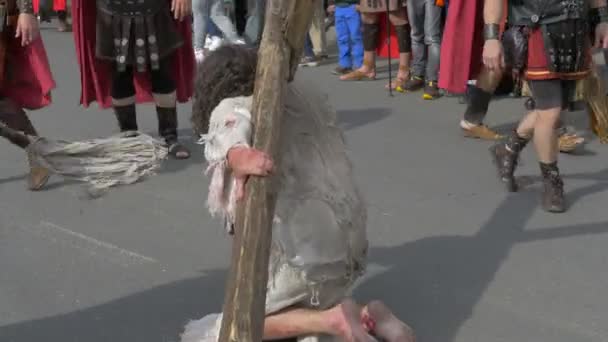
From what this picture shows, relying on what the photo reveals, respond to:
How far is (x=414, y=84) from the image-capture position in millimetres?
7445

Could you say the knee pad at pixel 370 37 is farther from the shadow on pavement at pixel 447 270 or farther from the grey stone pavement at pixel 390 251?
the shadow on pavement at pixel 447 270

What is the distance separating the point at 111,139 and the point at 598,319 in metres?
3.10

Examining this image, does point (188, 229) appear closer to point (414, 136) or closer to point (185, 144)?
point (185, 144)

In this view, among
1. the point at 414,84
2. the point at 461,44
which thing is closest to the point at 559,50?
the point at 461,44

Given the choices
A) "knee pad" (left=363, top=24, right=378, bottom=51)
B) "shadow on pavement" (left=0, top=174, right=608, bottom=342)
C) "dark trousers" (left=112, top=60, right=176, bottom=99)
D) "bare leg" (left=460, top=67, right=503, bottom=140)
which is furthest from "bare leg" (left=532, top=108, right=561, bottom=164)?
"knee pad" (left=363, top=24, right=378, bottom=51)

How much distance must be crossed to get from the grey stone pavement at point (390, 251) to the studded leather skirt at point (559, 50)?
0.64 m

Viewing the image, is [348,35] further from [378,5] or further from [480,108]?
[480,108]

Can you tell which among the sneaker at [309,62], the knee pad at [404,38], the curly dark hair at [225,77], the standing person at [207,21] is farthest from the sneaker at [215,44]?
the knee pad at [404,38]

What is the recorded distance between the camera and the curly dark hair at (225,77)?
299cm

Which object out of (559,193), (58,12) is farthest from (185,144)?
(58,12)

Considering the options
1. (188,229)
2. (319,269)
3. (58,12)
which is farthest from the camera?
(58,12)

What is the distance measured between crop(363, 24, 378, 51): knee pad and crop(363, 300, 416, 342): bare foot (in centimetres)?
502

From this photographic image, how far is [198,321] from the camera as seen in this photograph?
→ 11.0 feet

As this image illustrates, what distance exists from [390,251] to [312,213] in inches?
46.4
